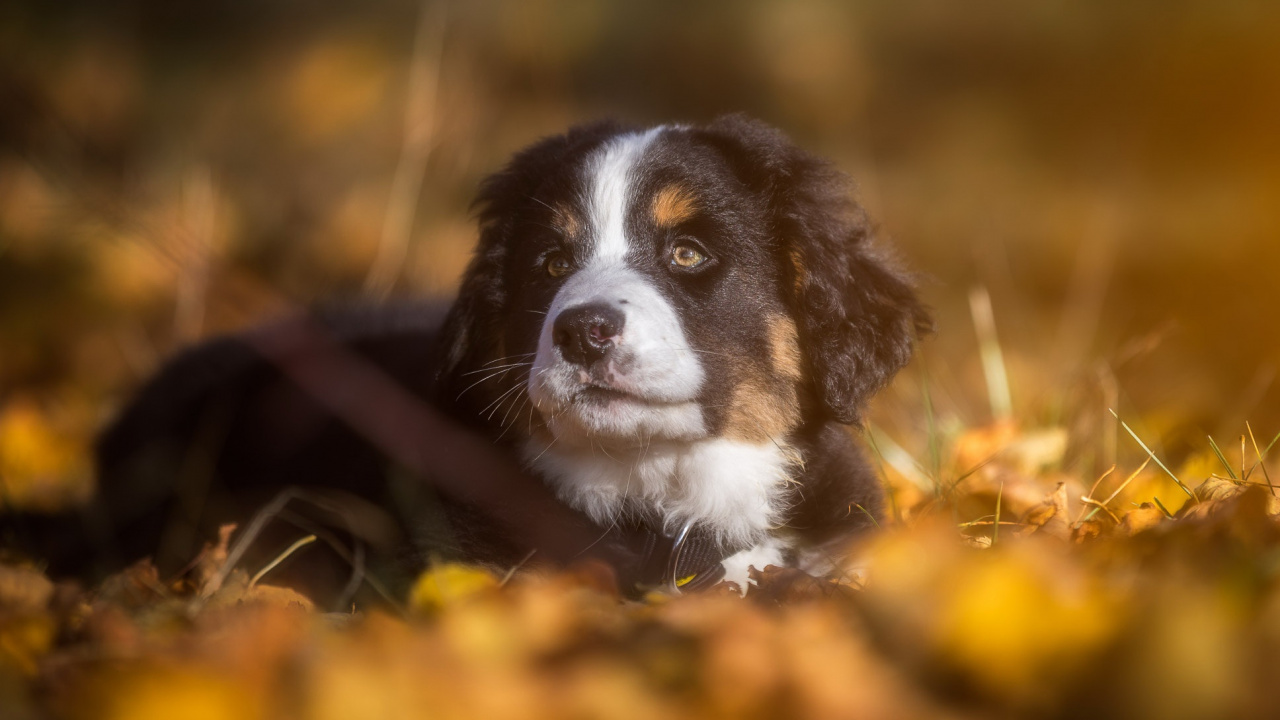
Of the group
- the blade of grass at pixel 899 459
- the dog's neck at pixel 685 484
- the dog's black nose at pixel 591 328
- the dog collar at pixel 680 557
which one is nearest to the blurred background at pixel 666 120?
the blade of grass at pixel 899 459

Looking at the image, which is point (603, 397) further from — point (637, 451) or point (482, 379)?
point (482, 379)

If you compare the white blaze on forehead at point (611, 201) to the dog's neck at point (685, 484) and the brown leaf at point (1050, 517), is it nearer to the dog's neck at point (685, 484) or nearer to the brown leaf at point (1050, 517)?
the dog's neck at point (685, 484)

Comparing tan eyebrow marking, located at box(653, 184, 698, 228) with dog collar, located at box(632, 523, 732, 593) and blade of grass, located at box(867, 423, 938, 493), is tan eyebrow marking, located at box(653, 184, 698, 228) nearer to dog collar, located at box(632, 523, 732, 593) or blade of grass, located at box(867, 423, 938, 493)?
dog collar, located at box(632, 523, 732, 593)

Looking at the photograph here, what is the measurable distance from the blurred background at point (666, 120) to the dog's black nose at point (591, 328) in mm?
1576

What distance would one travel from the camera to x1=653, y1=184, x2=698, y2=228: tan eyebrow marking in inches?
104

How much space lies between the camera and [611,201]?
2.70 m

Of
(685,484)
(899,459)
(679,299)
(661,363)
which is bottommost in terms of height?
(899,459)

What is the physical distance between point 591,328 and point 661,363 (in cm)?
20

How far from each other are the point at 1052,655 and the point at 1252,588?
384mm

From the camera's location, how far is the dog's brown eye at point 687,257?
264 cm

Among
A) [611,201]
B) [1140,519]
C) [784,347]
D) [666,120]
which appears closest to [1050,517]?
[1140,519]

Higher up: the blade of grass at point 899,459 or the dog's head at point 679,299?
the dog's head at point 679,299

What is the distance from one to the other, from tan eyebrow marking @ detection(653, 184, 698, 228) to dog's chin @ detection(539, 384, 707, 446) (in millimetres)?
518

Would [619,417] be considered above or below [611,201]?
below
